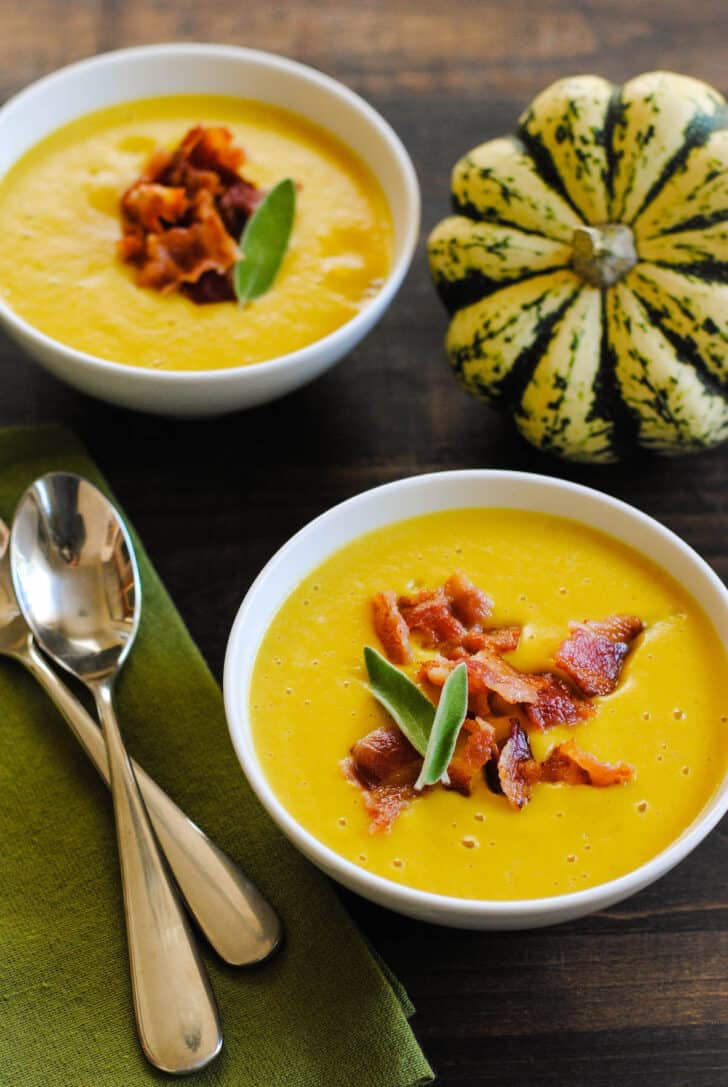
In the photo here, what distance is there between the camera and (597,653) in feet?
6.28

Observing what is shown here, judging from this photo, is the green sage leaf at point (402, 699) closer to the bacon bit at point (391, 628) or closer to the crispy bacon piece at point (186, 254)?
the bacon bit at point (391, 628)

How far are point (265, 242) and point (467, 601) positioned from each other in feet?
3.00

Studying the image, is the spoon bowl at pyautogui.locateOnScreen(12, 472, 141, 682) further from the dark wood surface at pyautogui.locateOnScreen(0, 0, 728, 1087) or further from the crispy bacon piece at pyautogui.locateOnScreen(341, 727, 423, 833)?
the crispy bacon piece at pyautogui.locateOnScreen(341, 727, 423, 833)

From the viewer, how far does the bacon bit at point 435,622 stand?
1.95 m

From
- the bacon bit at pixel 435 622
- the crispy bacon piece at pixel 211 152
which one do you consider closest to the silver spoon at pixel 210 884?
the bacon bit at pixel 435 622

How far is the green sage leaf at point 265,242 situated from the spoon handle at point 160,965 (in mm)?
1039

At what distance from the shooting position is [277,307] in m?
2.49

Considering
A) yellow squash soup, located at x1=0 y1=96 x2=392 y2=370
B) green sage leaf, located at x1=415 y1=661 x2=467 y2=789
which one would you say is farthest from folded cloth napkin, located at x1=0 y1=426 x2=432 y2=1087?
yellow squash soup, located at x1=0 y1=96 x2=392 y2=370

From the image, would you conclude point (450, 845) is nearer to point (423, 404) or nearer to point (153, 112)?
point (423, 404)

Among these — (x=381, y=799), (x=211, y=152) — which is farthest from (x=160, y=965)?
(x=211, y=152)

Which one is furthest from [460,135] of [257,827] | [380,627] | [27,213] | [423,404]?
[257,827]

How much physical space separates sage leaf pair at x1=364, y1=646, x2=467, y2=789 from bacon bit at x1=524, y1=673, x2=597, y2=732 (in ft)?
0.37

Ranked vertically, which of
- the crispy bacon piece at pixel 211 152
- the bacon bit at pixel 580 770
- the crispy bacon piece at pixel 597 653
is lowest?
the bacon bit at pixel 580 770

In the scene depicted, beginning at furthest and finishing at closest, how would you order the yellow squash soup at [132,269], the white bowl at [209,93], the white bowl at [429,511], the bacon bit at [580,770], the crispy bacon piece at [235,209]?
the crispy bacon piece at [235,209]
the yellow squash soup at [132,269]
the white bowl at [209,93]
the bacon bit at [580,770]
the white bowl at [429,511]
